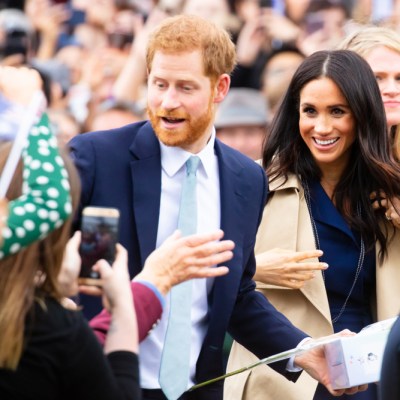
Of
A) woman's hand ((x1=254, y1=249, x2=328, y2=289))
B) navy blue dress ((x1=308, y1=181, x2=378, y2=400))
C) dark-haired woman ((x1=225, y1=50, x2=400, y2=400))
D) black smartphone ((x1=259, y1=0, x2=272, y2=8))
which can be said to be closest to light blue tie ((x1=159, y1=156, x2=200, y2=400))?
woman's hand ((x1=254, y1=249, x2=328, y2=289))

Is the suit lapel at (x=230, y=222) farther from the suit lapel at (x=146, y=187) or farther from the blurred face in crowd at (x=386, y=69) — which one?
the blurred face in crowd at (x=386, y=69)

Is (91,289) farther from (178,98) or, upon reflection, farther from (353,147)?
(353,147)

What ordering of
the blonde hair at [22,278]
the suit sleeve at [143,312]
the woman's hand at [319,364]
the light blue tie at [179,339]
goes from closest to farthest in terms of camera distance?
the blonde hair at [22,278] < the suit sleeve at [143,312] < the light blue tie at [179,339] < the woman's hand at [319,364]

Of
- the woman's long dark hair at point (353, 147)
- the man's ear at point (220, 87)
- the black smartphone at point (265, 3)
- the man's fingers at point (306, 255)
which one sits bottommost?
the black smartphone at point (265, 3)

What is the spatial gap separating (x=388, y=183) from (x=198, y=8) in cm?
580

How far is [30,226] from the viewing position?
12.0 ft

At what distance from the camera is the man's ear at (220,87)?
5370mm

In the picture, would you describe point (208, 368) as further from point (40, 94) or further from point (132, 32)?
point (132, 32)

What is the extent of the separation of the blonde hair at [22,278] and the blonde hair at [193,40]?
54.0 inches

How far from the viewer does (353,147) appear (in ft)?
20.1

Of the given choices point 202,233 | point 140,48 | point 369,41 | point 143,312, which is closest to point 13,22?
point 140,48

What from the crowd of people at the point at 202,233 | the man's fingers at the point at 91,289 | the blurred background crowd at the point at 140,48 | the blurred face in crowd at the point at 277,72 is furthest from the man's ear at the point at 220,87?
the blurred face in crowd at the point at 277,72

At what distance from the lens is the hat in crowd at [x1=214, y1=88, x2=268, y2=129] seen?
9.63m

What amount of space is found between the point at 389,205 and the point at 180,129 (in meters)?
1.24
